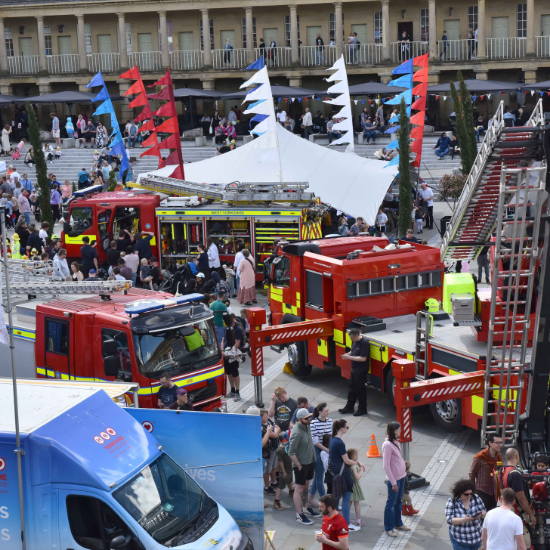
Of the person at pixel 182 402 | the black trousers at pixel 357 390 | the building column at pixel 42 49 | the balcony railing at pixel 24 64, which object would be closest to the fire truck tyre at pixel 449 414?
the black trousers at pixel 357 390

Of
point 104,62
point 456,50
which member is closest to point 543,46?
point 456,50

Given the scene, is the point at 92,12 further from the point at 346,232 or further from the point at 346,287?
the point at 346,287

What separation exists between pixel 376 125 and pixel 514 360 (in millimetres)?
30031

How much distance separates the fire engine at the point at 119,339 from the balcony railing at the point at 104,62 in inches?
1491

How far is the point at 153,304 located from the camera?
12641 millimetres

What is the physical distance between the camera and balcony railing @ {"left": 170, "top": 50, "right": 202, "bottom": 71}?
4916 cm

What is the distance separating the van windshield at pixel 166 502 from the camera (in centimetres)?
833

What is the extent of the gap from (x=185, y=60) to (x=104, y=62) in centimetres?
467

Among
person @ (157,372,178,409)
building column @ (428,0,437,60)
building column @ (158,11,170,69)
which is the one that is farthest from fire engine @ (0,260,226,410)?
building column @ (158,11,170,69)

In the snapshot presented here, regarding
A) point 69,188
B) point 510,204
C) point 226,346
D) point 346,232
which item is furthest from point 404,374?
point 69,188

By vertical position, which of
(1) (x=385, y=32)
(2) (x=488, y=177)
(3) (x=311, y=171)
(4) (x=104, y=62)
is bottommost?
(3) (x=311, y=171)

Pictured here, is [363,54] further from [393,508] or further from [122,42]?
[393,508]

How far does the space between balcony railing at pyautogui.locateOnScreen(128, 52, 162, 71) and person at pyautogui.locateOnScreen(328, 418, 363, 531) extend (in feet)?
137

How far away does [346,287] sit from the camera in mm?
14742
